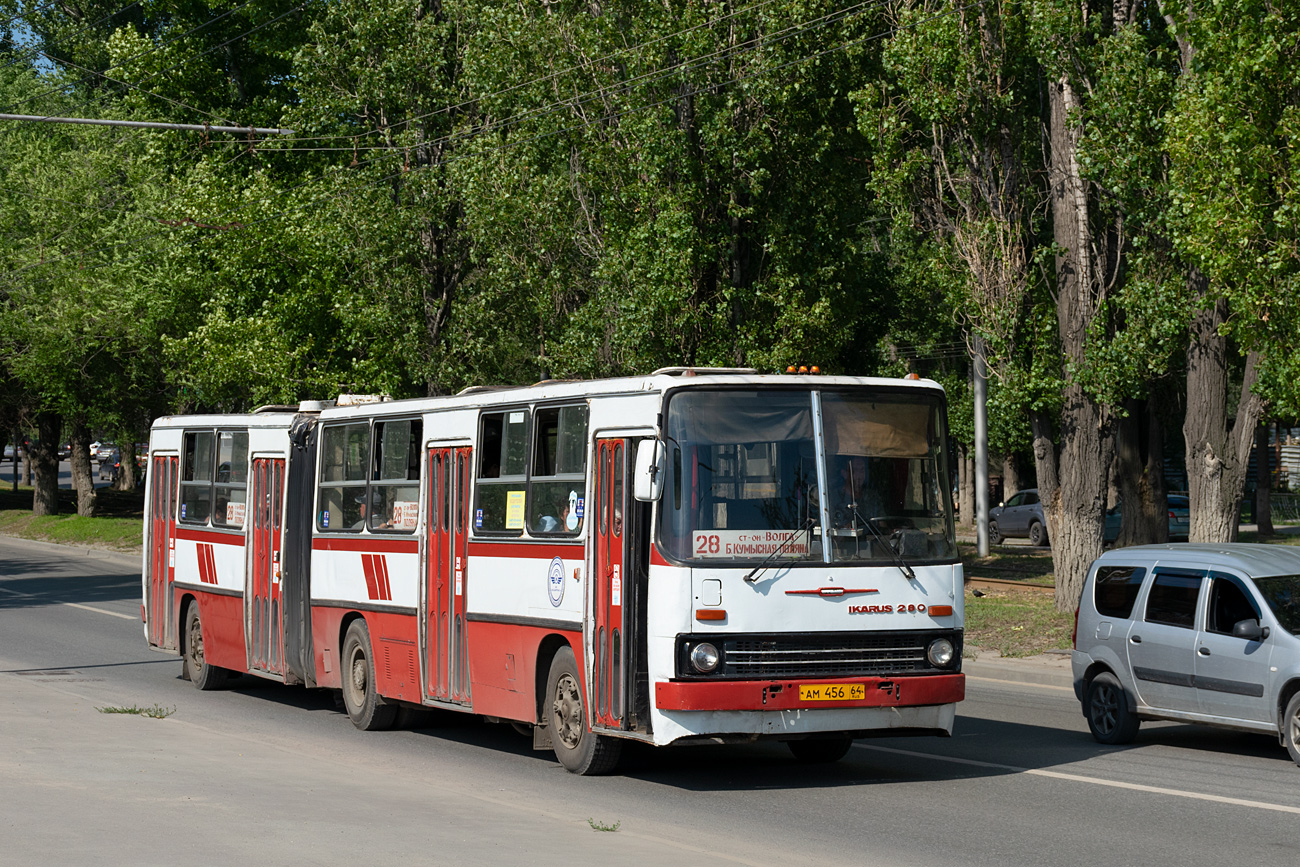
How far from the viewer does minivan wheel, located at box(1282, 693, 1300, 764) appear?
11844mm

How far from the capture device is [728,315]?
2697cm

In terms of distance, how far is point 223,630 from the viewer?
1744 cm

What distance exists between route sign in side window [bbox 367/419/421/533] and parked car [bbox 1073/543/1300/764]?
614 centimetres

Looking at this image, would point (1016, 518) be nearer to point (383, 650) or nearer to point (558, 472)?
point (383, 650)

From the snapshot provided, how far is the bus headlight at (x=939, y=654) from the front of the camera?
11.0m

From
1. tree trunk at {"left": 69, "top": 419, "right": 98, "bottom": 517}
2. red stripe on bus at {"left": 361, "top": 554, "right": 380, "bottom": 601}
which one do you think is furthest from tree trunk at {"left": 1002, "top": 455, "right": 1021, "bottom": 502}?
red stripe on bus at {"left": 361, "top": 554, "right": 380, "bottom": 601}

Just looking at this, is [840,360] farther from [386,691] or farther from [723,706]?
[723,706]

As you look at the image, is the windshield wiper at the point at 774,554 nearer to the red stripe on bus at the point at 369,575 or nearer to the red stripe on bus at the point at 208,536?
the red stripe on bus at the point at 369,575

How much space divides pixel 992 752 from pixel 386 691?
536cm

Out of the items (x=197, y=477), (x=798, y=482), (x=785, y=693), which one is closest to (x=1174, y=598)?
(x=798, y=482)

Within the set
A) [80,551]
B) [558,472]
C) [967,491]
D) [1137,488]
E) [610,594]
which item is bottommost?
[610,594]

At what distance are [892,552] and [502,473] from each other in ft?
11.3

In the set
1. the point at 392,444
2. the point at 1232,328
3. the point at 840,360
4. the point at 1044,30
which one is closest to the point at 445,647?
the point at 392,444

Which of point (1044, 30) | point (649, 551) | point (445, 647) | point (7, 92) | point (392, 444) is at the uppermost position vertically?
point (7, 92)
